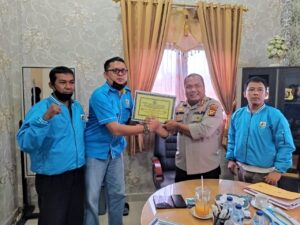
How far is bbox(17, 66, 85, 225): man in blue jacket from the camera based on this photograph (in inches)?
68.8

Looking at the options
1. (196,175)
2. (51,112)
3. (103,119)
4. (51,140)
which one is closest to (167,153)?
(196,175)

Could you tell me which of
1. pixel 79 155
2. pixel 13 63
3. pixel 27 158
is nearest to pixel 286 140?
pixel 79 155

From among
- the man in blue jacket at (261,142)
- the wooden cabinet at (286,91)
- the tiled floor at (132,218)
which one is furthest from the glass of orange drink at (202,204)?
the wooden cabinet at (286,91)

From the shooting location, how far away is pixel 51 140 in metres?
1.82

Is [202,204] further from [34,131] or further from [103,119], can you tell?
[34,131]

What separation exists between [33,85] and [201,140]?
1.77 m

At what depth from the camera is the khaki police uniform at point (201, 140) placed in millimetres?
2078

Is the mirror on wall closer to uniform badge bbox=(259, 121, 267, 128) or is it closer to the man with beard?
the man with beard

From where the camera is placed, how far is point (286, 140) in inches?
80.4

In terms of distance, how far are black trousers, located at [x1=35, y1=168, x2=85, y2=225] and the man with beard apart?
0.10 m

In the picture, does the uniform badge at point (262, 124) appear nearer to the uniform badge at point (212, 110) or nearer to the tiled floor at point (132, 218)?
the uniform badge at point (212, 110)

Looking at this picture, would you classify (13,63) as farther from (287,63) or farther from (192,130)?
(287,63)

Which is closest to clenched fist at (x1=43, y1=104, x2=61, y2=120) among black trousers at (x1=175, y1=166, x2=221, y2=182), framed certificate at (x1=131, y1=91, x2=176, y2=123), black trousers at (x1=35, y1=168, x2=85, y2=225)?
black trousers at (x1=35, y1=168, x2=85, y2=225)

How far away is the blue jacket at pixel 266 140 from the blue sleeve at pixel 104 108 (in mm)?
1042
